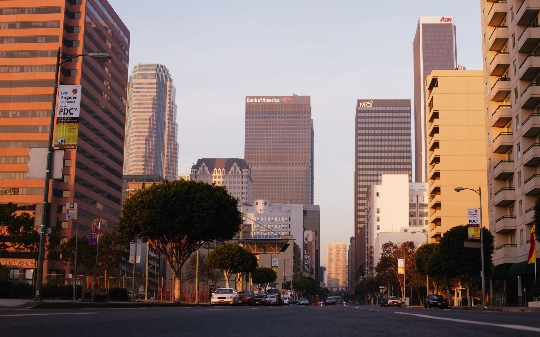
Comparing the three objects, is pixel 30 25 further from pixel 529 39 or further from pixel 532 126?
pixel 532 126

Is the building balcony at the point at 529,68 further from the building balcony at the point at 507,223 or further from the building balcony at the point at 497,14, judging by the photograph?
the building balcony at the point at 507,223

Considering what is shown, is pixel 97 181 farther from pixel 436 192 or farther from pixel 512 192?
pixel 512 192

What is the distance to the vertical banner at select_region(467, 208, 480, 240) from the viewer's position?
6222 centimetres

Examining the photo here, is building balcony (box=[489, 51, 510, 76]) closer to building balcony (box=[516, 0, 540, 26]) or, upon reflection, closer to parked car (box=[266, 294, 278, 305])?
building balcony (box=[516, 0, 540, 26])

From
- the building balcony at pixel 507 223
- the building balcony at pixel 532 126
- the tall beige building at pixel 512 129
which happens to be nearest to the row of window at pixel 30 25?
the tall beige building at pixel 512 129

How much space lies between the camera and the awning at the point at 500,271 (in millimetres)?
71688

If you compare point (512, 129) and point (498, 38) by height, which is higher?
point (498, 38)

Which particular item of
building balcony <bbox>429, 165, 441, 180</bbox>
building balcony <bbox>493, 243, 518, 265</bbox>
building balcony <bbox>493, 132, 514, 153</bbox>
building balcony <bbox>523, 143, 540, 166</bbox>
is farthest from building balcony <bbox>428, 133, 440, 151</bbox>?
building balcony <bbox>523, 143, 540, 166</bbox>

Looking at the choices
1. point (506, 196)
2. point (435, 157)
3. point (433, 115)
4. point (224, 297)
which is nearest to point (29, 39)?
point (433, 115)

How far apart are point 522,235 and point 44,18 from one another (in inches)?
4506

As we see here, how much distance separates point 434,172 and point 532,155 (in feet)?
183

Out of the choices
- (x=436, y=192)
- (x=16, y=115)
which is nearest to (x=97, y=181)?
(x=16, y=115)

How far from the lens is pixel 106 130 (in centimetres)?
17038

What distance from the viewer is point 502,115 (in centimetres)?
7300
